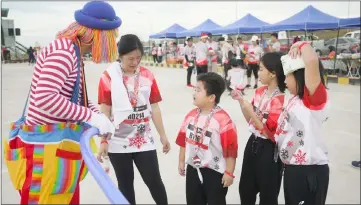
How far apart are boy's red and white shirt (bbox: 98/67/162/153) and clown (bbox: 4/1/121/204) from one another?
1.73 ft

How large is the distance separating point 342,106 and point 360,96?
5.59 ft

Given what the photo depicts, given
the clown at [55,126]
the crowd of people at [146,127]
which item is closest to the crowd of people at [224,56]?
the crowd of people at [146,127]

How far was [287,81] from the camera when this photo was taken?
2037mm

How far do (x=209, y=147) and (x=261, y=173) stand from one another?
0.45 meters

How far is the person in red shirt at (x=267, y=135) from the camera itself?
7.41 feet

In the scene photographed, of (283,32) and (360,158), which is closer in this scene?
(360,158)

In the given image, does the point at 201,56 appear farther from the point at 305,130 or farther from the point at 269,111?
the point at 305,130

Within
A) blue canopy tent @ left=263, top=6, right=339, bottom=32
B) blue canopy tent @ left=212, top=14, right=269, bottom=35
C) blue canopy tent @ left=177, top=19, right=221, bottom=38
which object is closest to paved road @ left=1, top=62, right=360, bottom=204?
blue canopy tent @ left=263, top=6, right=339, bottom=32

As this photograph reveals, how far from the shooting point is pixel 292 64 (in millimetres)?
1958

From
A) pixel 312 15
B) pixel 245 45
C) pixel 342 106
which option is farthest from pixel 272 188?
pixel 312 15

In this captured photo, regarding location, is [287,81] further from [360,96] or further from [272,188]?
[360,96]

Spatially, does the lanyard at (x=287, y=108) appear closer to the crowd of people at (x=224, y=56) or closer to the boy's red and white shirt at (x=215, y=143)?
the boy's red and white shirt at (x=215, y=143)

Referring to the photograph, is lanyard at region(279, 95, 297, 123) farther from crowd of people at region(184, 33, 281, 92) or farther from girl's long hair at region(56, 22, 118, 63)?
crowd of people at region(184, 33, 281, 92)

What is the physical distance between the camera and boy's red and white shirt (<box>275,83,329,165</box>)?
191 cm
